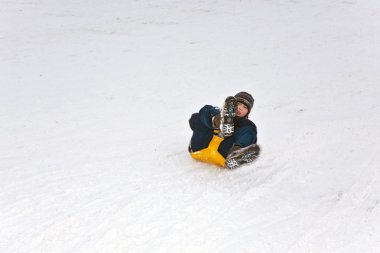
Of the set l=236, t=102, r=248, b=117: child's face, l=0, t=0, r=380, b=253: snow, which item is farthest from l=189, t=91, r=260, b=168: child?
l=0, t=0, r=380, b=253: snow

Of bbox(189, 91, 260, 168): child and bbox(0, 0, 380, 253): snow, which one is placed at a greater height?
bbox(189, 91, 260, 168): child

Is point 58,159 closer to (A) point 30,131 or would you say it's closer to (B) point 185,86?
(A) point 30,131

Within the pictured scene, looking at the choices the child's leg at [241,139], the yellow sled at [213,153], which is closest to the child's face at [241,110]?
the child's leg at [241,139]

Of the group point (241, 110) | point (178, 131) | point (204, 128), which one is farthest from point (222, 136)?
point (178, 131)

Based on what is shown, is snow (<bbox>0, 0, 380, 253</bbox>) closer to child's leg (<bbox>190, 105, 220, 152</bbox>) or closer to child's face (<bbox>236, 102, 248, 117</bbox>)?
child's leg (<bbox>190, 105, 220, 152</bbox>)

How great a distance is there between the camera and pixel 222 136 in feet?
13.5

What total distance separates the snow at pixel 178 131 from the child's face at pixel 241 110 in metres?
0.51

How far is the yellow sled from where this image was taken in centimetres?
414

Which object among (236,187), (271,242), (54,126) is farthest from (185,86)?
(271,242)

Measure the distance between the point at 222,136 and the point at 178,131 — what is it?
57.0 inches

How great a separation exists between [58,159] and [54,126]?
115 cm

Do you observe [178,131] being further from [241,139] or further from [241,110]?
[241,139]

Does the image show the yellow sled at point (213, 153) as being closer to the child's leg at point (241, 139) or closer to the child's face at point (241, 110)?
the child's leg at point (241, 139)

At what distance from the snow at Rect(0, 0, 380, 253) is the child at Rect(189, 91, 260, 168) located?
0.50ft
